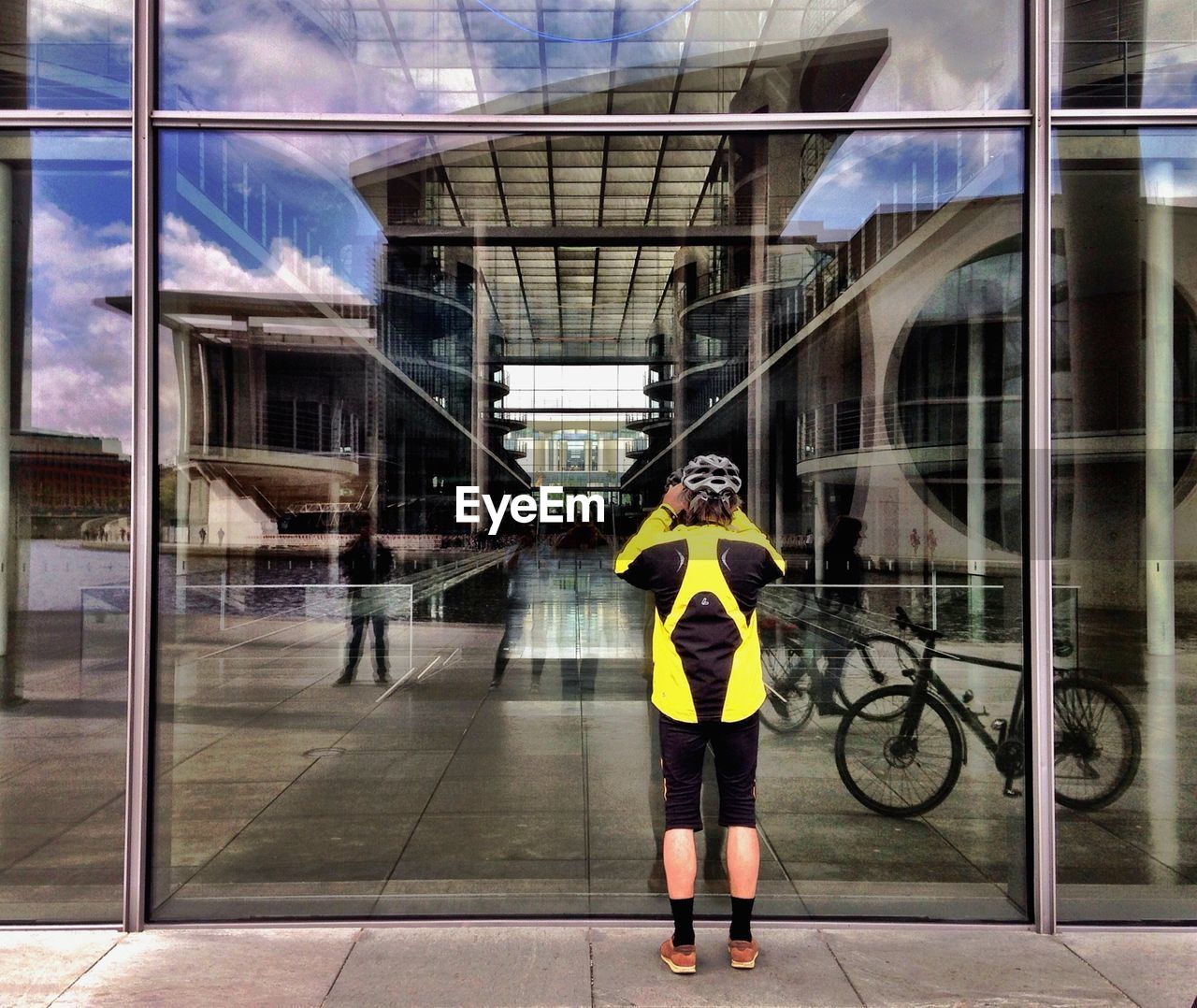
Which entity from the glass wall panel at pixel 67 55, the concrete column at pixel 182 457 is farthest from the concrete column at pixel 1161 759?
the glass wall panel at pixel 67 55

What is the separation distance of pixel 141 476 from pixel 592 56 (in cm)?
316

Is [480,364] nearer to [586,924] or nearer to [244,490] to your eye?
[244,490]

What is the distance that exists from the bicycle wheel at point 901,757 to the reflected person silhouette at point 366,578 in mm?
3027

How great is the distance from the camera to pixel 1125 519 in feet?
20.0

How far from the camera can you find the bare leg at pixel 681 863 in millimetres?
3723

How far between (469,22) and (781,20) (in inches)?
67.2

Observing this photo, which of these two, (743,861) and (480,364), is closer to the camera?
(743,861)

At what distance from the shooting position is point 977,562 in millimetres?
5668

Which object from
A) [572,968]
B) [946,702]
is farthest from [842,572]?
[572,968]

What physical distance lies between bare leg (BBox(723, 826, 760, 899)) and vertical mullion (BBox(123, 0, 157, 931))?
7.97 feet

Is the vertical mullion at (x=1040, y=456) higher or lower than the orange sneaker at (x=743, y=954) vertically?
higher

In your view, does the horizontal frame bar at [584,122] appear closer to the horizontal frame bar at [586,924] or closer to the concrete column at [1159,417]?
the concrete column at [1159,417]

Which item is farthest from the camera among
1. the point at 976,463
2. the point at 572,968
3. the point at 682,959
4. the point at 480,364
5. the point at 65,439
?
the point at 480,364

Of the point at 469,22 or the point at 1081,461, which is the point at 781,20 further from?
the point at 1081,461
